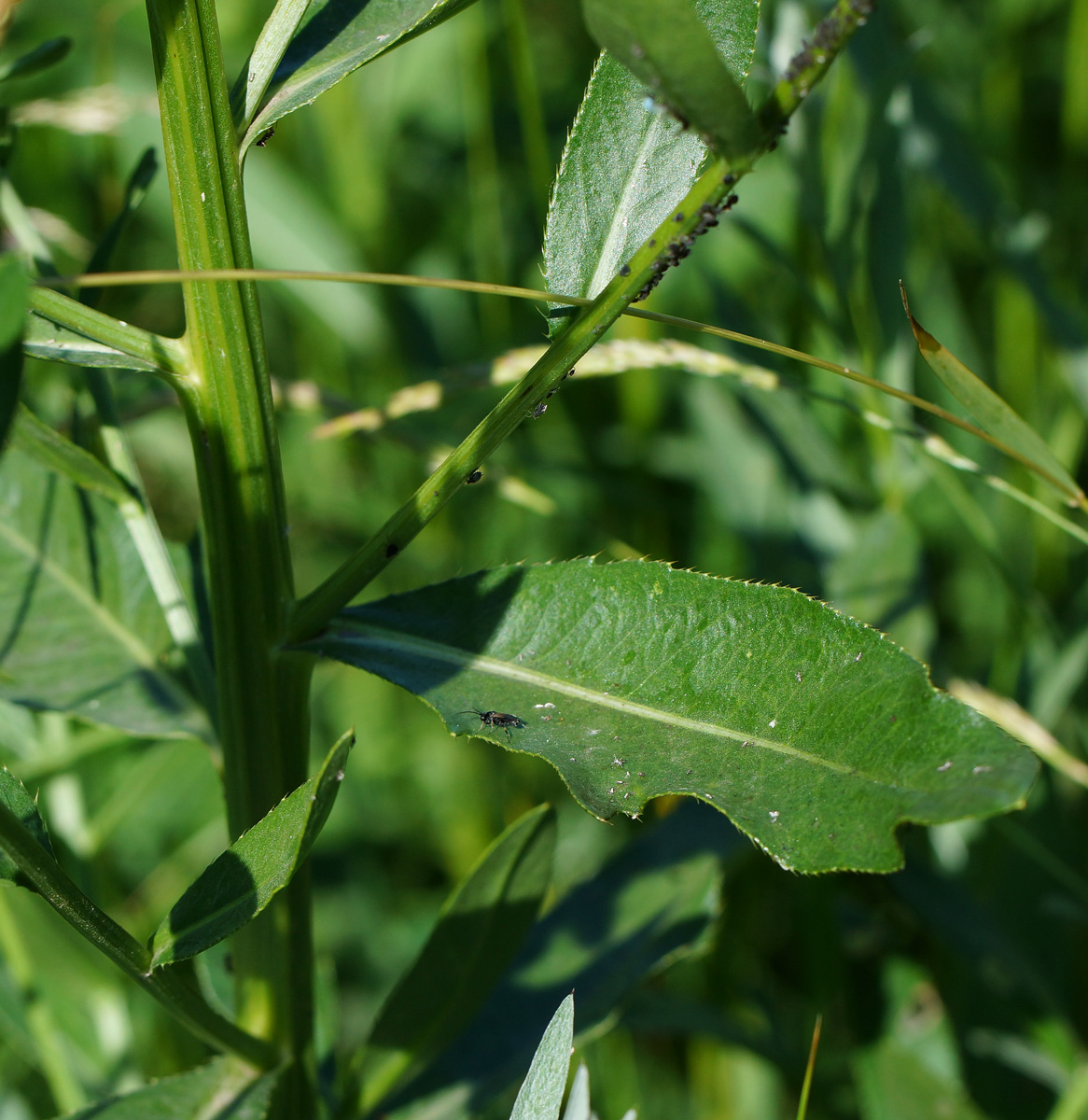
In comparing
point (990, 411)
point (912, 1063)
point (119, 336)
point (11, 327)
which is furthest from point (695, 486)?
point (11, 327)

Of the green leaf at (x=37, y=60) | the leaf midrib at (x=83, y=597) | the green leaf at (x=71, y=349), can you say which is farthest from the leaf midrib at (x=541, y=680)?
the green leaf at (x=37, y=60)

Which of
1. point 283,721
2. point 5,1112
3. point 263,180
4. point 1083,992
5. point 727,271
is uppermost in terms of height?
point 263,180

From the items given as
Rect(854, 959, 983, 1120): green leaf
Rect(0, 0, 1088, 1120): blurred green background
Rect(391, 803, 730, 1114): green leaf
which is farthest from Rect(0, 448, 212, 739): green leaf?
Rect(854, 959, 983, 1120): green leaf

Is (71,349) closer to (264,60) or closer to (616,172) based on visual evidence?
(264,60)

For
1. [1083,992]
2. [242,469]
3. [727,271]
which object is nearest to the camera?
[242,469]

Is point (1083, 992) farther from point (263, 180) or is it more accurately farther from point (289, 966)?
point (263, 180)

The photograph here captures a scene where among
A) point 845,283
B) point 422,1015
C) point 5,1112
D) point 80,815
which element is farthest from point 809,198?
point 5,1112

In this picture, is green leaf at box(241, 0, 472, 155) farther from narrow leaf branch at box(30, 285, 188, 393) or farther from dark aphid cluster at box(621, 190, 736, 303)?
dark aphid cluster at box(621, 190, 736, 303)
